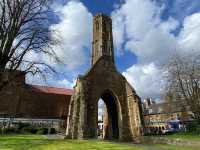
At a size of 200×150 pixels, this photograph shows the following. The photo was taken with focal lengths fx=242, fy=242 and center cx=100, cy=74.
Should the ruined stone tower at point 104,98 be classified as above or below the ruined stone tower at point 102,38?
below

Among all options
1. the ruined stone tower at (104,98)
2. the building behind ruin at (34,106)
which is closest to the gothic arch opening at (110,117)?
the ruined stone tower at (104,98)

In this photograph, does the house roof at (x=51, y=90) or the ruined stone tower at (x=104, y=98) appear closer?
the ruined stone tower at (x=104, y=98)

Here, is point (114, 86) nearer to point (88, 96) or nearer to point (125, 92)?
point (125, 92)

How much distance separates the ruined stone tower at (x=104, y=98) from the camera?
34.5m

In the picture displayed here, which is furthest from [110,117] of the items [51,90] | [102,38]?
[51,90]

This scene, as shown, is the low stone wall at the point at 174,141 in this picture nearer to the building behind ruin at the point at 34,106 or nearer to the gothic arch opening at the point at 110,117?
the gothic arch opening at the point at 110,117

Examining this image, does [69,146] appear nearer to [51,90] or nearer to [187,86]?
[187,86]

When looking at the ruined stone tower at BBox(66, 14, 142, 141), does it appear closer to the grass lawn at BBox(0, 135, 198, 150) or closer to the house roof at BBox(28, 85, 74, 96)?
the grass lawn at BBox(0, 135, 198, 150)

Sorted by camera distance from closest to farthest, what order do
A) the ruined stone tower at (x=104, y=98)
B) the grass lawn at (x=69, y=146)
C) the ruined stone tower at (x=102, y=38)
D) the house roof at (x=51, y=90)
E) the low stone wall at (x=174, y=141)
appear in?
1. the grass lawn at (x=69, y=146)
2. the low stone wall at (x=174, y=141)
3. the ruined stone tower at (x=104, y=98)
4. the ruined stone tower at (x=102, y=38)
5. the house roof at (x=51, y=90)

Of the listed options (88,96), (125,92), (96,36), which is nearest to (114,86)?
(125,92)

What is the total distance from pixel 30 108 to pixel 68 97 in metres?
11.6

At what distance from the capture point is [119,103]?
40.8 meters

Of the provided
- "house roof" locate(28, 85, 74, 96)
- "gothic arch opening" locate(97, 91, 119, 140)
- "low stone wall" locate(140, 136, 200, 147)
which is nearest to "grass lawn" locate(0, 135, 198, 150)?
"low stone wall" locate(140, 136, 200, 147)

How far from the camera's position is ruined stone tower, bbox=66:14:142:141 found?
3453 centimetres
